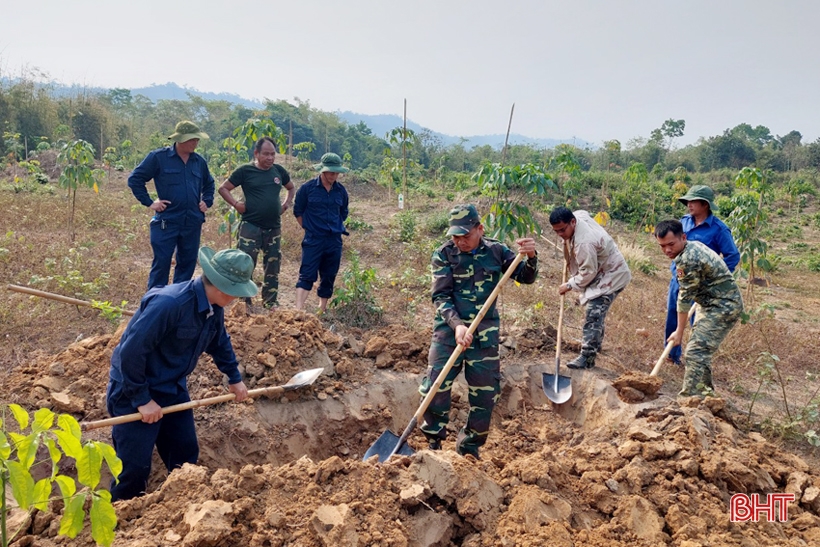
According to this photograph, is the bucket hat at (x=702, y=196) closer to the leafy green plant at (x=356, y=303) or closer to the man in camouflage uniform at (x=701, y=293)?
the man in camouflage uniform at (x=701, y=293)

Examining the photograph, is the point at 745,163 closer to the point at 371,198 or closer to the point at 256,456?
the point at 371,198

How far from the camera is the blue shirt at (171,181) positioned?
4.95m

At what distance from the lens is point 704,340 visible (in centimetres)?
430

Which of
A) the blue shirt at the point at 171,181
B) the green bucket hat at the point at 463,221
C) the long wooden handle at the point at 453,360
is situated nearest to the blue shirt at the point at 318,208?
the blue shirt at the point at 171,181

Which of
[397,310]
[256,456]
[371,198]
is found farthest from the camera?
[371,198]

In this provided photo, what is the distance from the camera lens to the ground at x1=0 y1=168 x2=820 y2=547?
2.47 meters

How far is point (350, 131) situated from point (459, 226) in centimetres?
3744

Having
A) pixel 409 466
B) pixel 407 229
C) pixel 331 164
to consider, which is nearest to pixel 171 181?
pixel 331 164

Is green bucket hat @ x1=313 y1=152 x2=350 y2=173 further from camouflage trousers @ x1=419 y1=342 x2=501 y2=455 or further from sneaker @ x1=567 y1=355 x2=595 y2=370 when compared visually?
sneaker @ x1=567 y1=355 x2=595 y2=370

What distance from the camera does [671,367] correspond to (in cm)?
532

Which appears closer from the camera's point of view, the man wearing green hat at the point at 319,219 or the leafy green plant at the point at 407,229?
the man wearing green hat at the point at 319,219

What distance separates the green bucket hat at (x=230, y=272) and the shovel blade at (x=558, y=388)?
118 inches

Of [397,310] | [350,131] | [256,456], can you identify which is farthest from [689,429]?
[350,131]

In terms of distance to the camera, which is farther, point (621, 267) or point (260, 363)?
point (621, 267)
